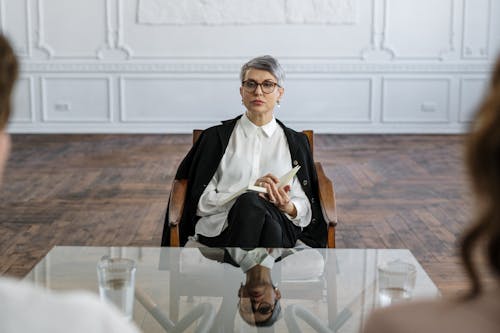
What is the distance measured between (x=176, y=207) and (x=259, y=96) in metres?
0.65

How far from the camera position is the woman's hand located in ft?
12.2

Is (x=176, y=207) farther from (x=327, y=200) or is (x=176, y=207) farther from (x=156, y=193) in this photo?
(x=156, y=193)

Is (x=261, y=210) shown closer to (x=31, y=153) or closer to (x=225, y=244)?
(x=225, y=244)

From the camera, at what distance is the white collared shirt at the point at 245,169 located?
3844 millimetres

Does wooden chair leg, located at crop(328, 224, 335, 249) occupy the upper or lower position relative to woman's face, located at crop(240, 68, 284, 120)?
lower

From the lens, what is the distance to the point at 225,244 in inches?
150

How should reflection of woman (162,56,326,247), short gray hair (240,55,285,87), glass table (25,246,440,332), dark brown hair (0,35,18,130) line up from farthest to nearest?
1. short gray hair (240,55,285,87)
2. reflection of woman (162,56,326,247)
3. glass table (25,246,440,332)
4. dark brown hair (0,35,18,130)

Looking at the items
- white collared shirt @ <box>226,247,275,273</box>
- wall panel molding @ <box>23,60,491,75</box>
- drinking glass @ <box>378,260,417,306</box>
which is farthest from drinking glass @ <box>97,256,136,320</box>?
wall panel molding @ <box>23,60,491,75</box>

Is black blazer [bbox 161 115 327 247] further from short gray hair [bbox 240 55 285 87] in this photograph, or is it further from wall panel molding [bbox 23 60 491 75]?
wall panel molding [bbox 23 60 491 75]

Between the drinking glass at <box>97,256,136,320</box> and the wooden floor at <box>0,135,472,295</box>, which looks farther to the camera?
the wooden floor at <box>0,135,472,295</box>

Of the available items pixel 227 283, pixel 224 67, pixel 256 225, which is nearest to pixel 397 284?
A: pixel 227 283

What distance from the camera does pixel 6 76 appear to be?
3.76 ft

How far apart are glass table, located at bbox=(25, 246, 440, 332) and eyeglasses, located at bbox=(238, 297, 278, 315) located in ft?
0.08

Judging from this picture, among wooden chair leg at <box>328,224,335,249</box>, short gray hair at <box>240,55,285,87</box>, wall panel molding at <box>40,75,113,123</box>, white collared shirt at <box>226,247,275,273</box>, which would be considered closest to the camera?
white collared shirt at <box>226,247,275,273</box>
